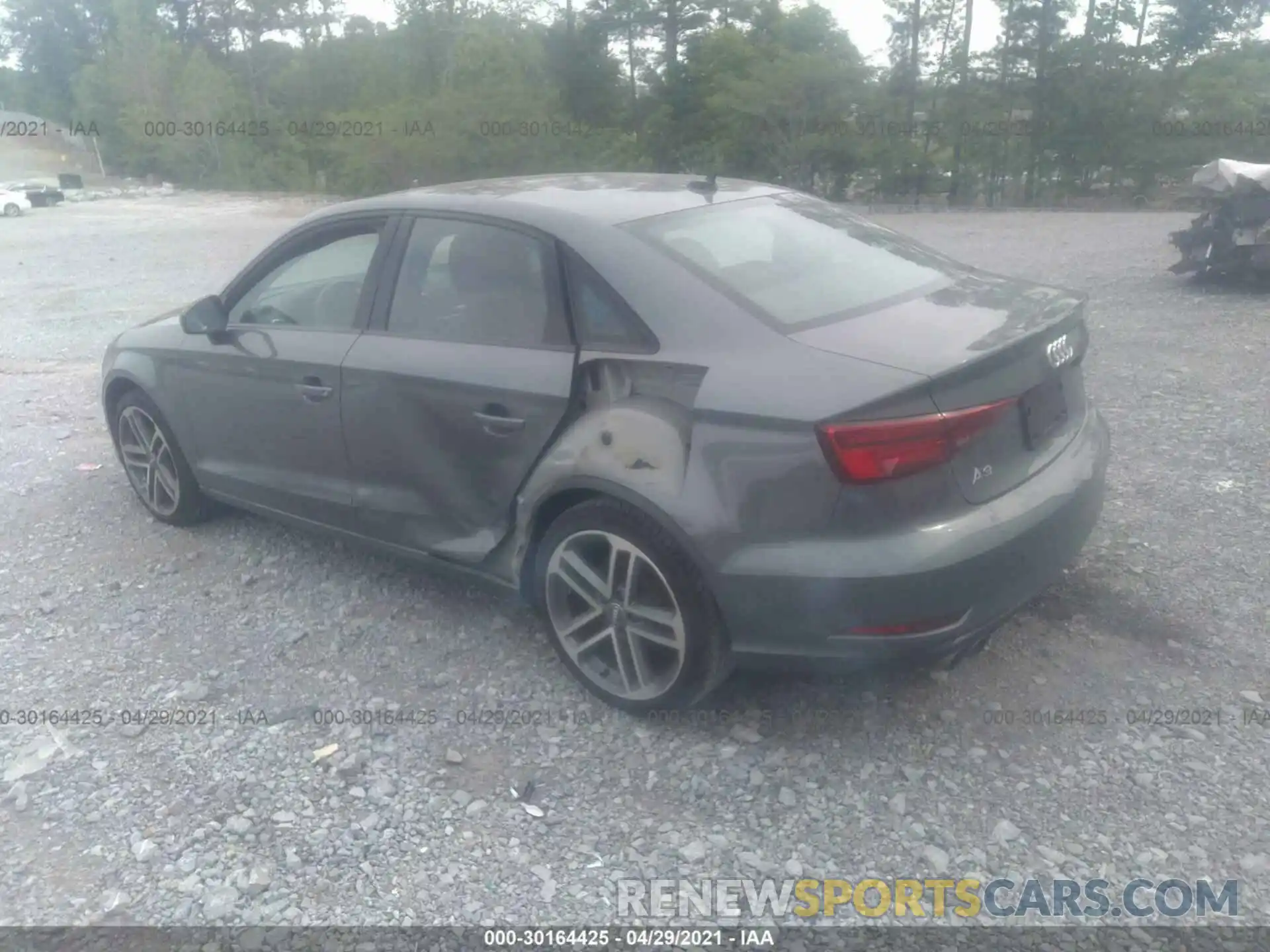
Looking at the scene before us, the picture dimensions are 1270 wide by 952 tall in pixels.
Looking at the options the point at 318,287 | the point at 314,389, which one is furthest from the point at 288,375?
the point at 318,287

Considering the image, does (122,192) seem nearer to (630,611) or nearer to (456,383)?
(456,383)

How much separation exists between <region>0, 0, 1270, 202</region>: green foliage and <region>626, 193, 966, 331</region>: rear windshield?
15.0m

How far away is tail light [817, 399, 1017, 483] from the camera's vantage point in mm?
2924

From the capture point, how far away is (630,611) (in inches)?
136

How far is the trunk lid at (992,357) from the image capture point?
10.1 ft

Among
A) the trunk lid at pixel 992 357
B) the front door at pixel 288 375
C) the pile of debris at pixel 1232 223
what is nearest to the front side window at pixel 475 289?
the front door at pixel 288 375

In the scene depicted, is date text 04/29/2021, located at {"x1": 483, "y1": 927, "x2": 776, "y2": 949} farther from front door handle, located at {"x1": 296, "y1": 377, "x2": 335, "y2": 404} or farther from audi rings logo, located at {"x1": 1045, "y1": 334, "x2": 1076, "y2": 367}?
front door handle, located at {"x1": 296, "y1": 377, "x2": 335, "y2": 404}

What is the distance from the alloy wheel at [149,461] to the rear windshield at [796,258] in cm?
278

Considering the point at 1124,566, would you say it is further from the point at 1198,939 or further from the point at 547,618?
the point at 547,618

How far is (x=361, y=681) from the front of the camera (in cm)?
395

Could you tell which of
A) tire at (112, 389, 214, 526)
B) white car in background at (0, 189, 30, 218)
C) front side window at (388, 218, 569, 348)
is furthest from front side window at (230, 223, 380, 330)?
white car in background at (0, 189, 30, 218)

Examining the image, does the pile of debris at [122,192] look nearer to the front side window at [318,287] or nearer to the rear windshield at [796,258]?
the front side window at [318,287]

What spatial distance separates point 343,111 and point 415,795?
4531 centimetres

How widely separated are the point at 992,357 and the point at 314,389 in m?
2.47
